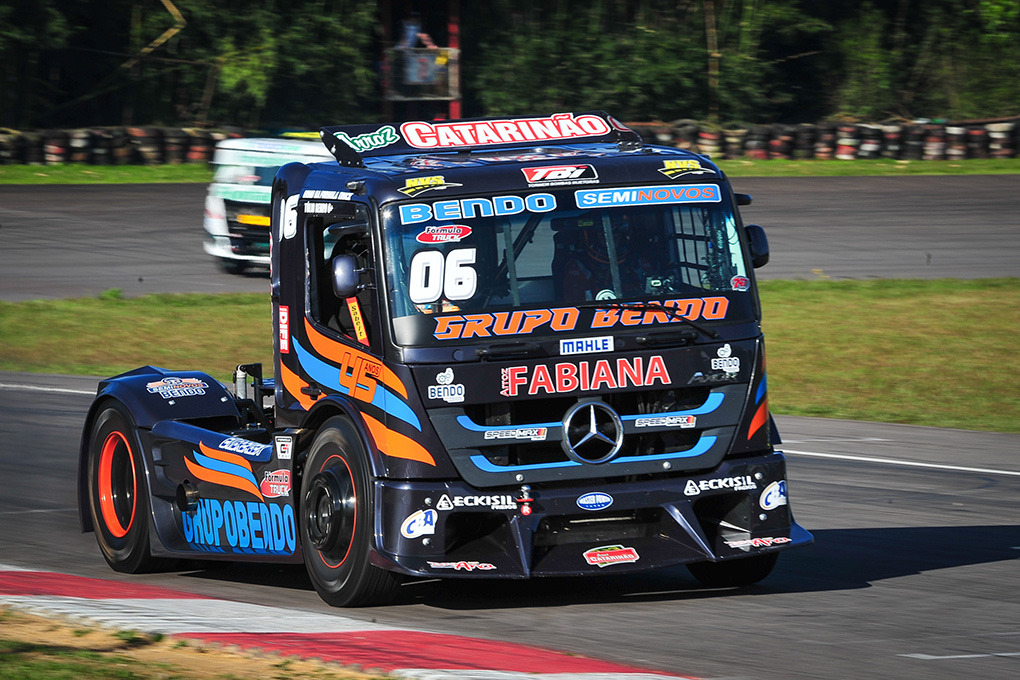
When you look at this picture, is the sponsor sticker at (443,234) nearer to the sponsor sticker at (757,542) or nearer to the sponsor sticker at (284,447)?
the sponsor sticker at (284,447)

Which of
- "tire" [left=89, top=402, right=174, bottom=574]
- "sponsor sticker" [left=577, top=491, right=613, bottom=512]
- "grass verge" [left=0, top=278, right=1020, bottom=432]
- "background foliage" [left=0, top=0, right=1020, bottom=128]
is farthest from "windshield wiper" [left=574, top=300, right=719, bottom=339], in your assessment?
"background foliage" [left=0, top=0, right=1020, bottom=128]

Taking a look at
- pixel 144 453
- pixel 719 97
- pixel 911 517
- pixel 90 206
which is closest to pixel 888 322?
pixel 911 517

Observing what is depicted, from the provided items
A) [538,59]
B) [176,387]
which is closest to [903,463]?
[176,387]

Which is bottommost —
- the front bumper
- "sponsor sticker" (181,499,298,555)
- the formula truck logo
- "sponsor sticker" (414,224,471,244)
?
"sponsor sticker" (181,499,298,555)

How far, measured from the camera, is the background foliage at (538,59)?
3688 centimetres

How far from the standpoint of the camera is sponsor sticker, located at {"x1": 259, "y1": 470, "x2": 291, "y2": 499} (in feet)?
26.1

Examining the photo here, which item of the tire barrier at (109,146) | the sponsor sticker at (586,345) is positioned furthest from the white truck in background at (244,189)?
the sponsor sticker at (586,345)

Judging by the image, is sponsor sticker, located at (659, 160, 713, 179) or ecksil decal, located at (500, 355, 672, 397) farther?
sponsor sticker, located at (659, 160, 713, 179)

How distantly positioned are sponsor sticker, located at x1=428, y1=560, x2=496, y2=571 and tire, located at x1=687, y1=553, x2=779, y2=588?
144 cm

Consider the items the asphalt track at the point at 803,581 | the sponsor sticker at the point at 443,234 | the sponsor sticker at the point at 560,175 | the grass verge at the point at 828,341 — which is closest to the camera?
the asphalt track at the point at 803,581

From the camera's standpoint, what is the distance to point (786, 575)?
27.3 feet

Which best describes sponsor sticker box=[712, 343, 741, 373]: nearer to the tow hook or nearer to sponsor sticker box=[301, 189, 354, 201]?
the tow hook

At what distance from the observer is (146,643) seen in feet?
21.1

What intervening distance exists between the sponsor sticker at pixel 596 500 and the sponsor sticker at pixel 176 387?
296 centimetres
